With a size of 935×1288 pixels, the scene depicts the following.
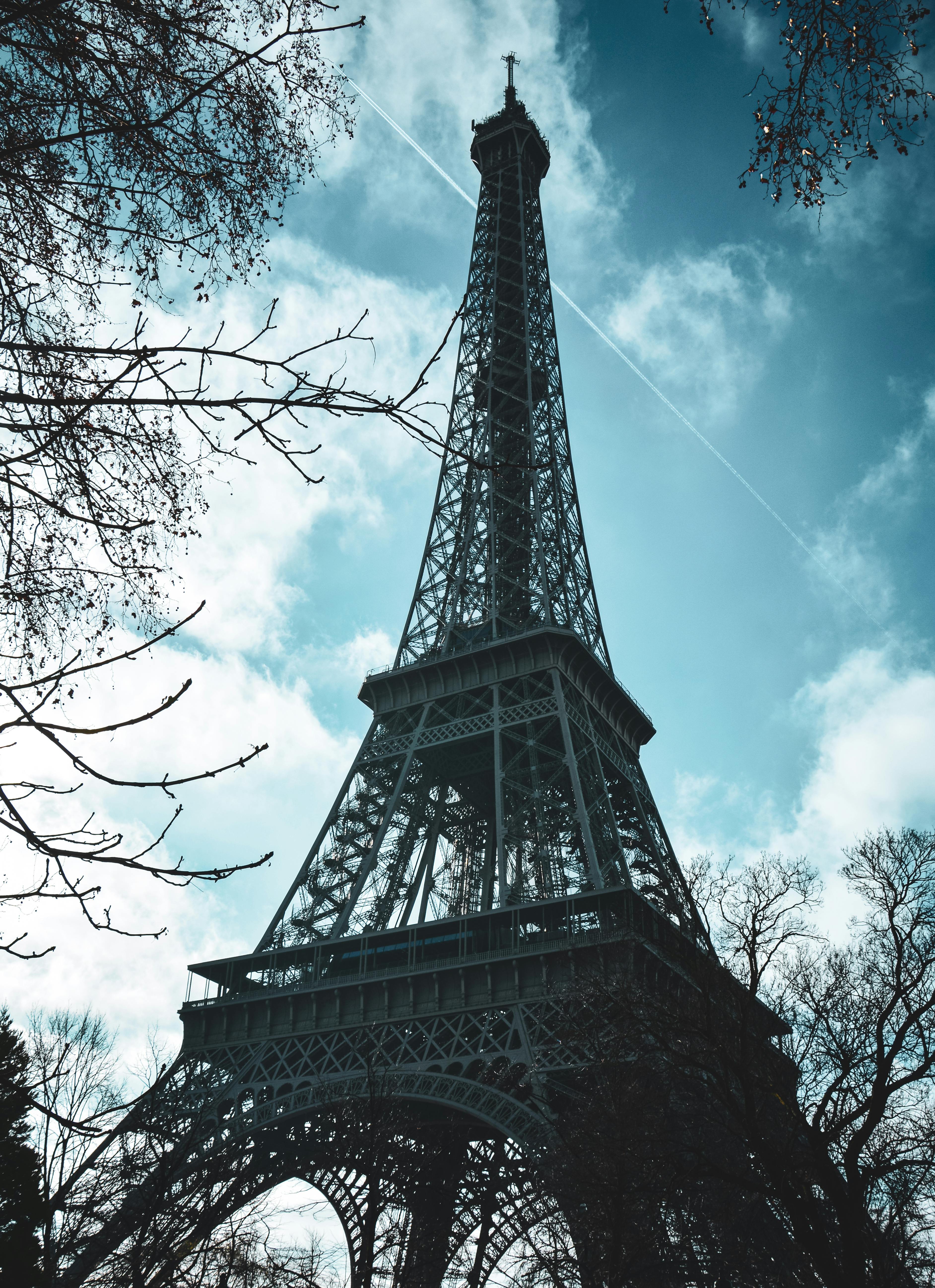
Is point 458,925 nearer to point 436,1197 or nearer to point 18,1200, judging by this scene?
point 436,1197

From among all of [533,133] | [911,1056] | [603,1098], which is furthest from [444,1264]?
[533,133]

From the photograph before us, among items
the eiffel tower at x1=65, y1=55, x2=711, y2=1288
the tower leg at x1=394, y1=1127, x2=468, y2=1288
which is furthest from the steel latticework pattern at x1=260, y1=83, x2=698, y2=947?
the tower leg at x1=394, y1=1127, x2=468, y2=1288

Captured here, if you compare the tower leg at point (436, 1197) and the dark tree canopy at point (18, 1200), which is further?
the tower leg at point (436, 1197)

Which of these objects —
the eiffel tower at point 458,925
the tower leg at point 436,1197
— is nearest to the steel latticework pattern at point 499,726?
the eiffel tower at point 458,925

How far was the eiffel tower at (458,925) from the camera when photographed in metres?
27.5

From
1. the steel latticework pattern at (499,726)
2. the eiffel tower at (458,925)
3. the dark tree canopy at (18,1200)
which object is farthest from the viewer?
the steel latticework pattern at (499,726)

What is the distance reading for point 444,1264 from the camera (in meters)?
28.8

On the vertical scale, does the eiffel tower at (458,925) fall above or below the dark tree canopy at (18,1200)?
above

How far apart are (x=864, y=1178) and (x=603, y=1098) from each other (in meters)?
6.84

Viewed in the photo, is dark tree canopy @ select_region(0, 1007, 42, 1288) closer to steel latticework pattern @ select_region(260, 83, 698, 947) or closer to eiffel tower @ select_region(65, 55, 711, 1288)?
eiffel tower @ select_region(65, 55, 711, 1288)

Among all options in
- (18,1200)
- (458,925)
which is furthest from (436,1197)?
(18,1200)

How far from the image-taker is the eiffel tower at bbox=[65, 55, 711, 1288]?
1082 inches

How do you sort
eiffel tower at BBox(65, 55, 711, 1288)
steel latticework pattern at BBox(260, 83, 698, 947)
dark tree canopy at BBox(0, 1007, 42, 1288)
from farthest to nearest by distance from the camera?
steel latticework pattern at BBox(260, 83, 698, 947), eiffel tower at BBox(65, 55, 711, 1288), dark tree canopy at BBox(0, 1007, 42, 1288)

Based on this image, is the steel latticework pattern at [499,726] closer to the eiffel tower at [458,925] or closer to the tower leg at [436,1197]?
the eiffel tower at [458,925]
